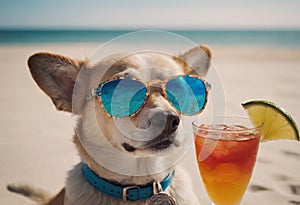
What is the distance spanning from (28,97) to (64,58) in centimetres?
510

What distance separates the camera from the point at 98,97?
6.95ft

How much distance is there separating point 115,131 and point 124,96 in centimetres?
19

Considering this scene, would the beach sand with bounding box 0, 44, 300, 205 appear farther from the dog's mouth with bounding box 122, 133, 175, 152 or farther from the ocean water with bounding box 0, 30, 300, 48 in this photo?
the ocean water with bounding box 0, 30, 300, 48

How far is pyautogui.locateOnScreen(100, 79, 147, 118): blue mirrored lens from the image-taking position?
80.6 inches

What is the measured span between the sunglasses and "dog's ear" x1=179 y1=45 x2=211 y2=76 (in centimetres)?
25

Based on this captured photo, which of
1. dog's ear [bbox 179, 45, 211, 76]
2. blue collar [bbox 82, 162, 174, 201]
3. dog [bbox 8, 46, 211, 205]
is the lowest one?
blue collar [bbox 82, 162, 174, 201]

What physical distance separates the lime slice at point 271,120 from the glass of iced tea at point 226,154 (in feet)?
0.19

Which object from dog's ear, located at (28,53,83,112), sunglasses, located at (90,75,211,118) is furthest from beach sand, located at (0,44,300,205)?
sunglasses, located at (90,75,211,118)

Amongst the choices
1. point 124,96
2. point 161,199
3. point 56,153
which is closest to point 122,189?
point 161,199

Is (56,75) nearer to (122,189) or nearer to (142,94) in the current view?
(142,94)

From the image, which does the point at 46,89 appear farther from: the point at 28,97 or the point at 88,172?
the point at 28,97

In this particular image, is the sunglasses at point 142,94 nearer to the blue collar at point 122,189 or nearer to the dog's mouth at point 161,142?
the dog's mouth at point 161,142

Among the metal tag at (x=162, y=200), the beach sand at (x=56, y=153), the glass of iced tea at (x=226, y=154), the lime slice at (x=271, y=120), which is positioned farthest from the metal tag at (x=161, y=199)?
the beach sand at (x=56, y=153)

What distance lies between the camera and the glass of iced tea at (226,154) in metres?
1.83
